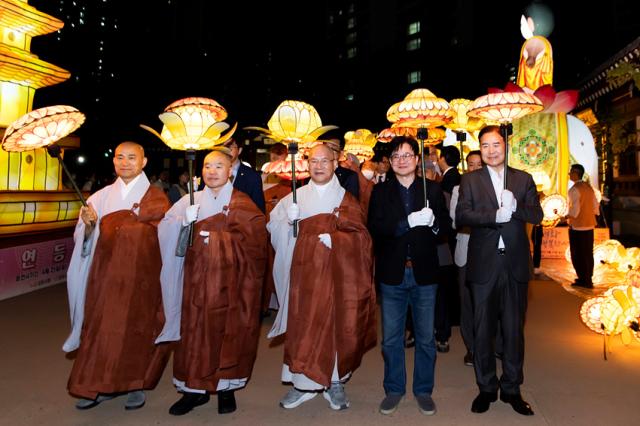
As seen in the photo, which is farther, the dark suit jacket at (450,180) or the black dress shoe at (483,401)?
the dark suit jacket at (450,180)

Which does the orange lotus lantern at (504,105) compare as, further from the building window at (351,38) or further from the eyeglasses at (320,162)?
the building window at (351,38)

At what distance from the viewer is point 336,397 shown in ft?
11.2

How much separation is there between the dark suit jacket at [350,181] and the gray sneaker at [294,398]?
1.81 meters

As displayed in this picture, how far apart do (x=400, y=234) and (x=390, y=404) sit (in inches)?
45.8

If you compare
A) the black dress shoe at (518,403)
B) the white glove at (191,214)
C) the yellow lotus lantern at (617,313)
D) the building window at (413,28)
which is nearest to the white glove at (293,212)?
the white glove at (191,214)

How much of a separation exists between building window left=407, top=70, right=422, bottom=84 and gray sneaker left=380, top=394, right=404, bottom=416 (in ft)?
175

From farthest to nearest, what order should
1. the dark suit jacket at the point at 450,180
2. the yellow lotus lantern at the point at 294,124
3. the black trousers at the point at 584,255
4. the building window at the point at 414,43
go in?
1. the building window at the point at 414,43
2. the black trousers at the point at 584,255
3. the dark suit jacket at the point at 450,180
4. the yellow lotus lantern at the point at 294,124

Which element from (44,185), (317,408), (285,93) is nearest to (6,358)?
(317,408)

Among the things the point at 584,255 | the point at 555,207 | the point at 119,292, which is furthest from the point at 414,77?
the point at 119,292

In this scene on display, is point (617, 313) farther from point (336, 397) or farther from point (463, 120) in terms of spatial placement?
point (463, 120)

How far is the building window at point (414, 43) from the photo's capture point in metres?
54.4

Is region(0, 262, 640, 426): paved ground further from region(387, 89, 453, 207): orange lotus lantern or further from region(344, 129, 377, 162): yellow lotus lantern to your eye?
region(344, 129, 377, 162): yellow lotus lantern

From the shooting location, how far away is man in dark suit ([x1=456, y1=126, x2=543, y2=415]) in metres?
3.26

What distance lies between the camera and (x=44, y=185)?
8.36 metres
